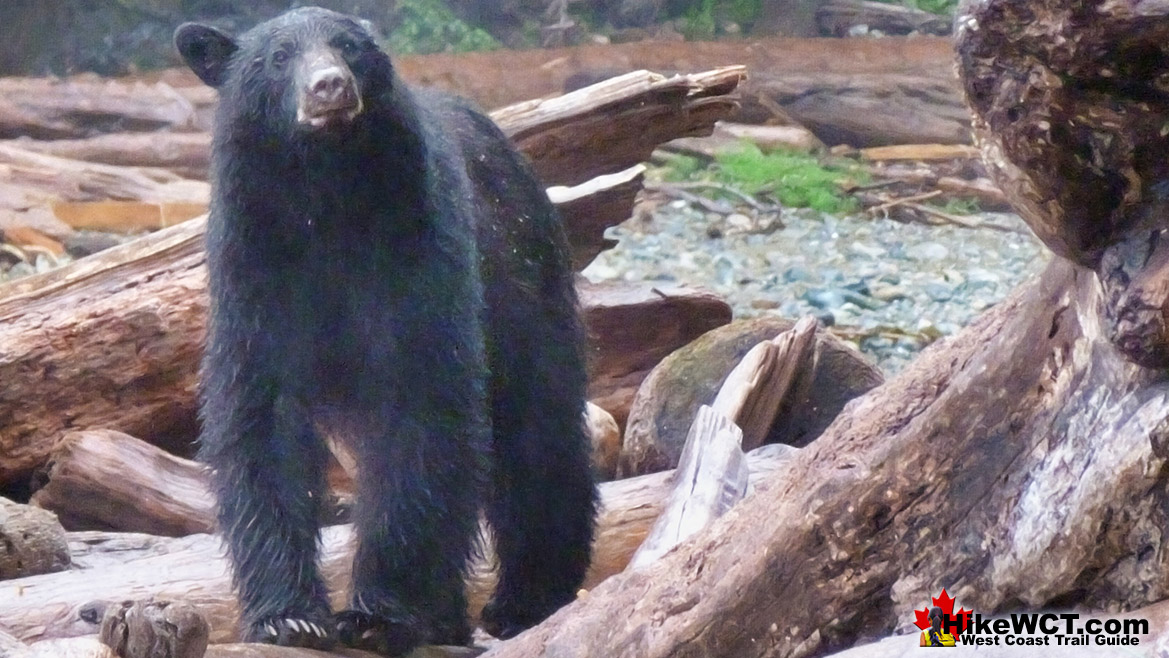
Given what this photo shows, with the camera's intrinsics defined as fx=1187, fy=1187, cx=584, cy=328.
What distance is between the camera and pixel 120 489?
4301mm

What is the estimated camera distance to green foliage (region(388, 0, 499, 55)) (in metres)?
8.58

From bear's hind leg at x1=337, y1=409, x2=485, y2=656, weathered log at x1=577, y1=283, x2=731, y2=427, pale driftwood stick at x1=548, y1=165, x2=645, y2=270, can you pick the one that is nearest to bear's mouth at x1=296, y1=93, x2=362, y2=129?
bear's hind leg at x1=337, y1=409, x2=485, y2=656

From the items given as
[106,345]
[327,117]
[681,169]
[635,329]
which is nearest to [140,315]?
[106,345]

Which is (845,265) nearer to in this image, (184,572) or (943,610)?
(184,572)

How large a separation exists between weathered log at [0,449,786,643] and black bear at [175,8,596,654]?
16.0 inches

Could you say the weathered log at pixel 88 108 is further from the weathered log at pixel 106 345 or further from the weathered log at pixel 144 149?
the weathered log at pixel 106 345

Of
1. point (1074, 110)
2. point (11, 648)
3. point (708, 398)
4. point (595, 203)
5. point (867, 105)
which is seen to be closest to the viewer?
point (1074, 110)

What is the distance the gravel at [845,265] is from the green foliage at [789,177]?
172 millimetres

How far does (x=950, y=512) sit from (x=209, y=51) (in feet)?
7.75

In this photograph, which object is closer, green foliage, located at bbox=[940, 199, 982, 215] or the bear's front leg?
the bear's front leg

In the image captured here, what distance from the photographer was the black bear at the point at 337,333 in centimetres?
313

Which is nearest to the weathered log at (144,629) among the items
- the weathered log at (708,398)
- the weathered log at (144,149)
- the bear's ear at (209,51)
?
the bear's ear at (209,51)

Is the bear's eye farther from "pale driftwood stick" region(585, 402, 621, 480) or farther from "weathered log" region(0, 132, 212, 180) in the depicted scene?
"weathered log" region(0, 132, 212, 180)

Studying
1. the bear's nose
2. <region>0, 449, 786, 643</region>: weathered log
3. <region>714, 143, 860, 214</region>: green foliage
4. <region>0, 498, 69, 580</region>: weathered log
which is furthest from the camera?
<region>714, 143, 860, 214</region>: green foliage
